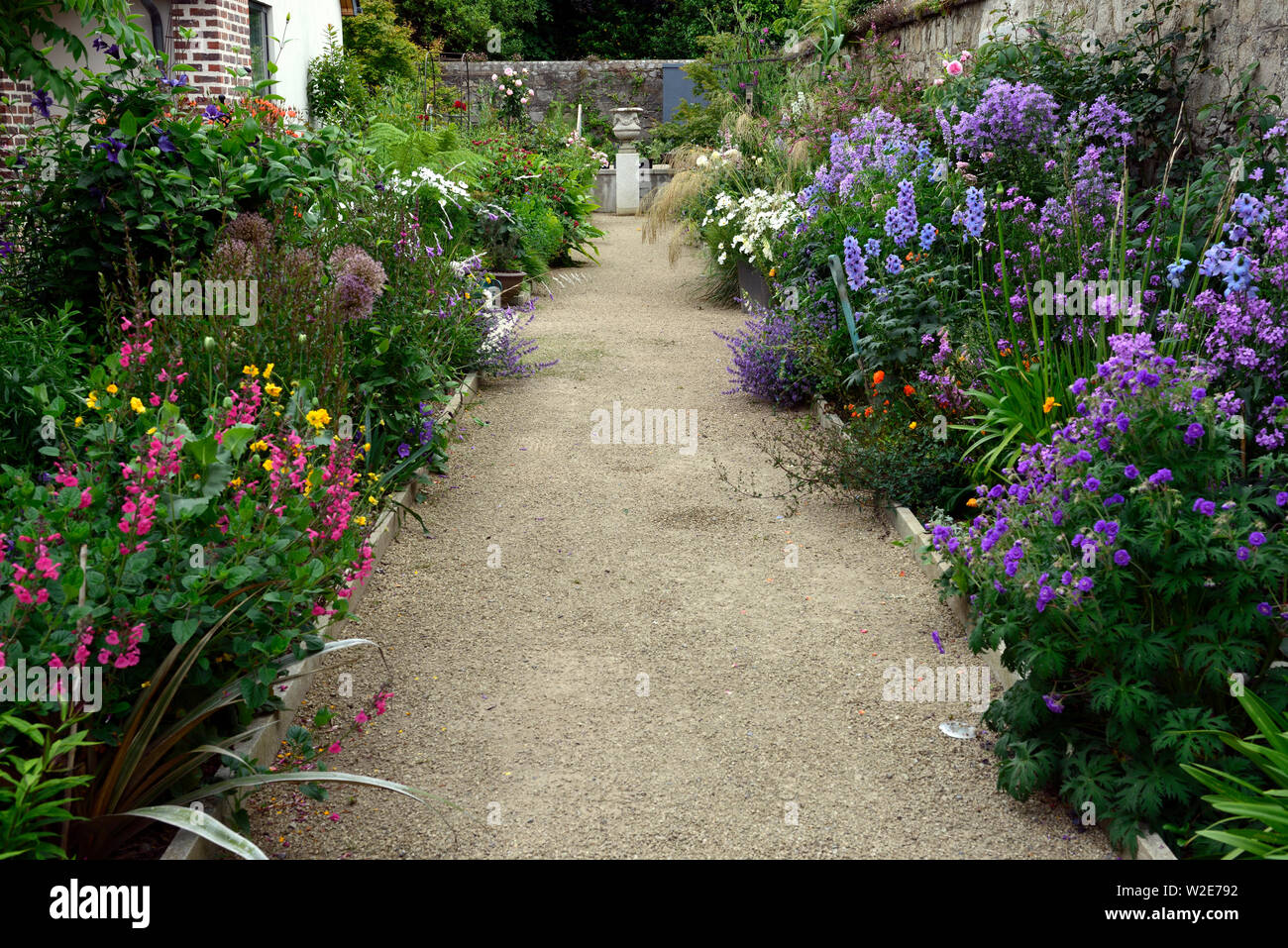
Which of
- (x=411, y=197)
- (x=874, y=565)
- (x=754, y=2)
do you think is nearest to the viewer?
(x=874, y=565)

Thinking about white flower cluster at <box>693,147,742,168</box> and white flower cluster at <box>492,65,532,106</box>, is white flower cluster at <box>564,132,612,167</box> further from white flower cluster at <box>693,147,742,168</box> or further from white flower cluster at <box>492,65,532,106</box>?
white flower cluster at <box>693,147,742,168</box>

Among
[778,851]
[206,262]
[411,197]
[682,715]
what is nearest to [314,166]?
[206,262]

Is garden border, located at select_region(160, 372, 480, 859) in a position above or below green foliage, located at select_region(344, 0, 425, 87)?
below

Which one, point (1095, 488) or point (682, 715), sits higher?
point (1095, 488)

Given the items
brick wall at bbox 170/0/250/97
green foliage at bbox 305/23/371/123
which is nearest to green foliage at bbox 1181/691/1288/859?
brick wall at bbox 170/0/250/97

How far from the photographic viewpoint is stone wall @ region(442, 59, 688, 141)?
23.4m

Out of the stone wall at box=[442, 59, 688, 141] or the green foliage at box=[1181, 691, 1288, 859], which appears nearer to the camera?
the green foliage at box=[1181, 691, 1288, 859]

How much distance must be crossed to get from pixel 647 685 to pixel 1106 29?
16.8 ft

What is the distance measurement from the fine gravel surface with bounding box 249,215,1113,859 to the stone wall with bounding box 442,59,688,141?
19.3 meters

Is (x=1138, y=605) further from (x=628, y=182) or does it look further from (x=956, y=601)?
(x=628, y=182)

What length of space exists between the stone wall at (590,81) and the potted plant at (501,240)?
43.2ft

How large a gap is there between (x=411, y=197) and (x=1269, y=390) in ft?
18.2

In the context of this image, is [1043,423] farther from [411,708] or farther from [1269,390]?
[411,708]

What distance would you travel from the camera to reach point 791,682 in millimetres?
3588
